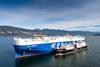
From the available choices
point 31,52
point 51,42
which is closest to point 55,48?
point 51,42

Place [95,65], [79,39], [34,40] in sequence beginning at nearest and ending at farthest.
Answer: [95,65]
[34,40]
[79,39]

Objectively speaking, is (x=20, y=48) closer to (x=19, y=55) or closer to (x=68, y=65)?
(x=19, y=55)

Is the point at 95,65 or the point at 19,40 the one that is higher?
the point at 19,40

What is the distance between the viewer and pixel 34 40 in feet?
171

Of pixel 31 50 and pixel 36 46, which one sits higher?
pixel 36 46

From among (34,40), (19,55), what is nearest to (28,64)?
(19,55)

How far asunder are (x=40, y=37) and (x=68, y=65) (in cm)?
1866

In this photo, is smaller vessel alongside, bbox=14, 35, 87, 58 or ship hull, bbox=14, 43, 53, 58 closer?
ship hull, bbox=14, 43, 53, 58

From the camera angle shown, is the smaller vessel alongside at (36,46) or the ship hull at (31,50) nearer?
the ship hull at (31,50)

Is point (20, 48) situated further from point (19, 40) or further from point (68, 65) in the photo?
point (68, 65)

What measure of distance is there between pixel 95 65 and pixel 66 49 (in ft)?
59.7

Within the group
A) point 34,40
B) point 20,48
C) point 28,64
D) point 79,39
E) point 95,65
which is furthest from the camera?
point 79,39

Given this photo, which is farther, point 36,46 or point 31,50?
point 36,46

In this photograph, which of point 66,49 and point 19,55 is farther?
point 66,49
